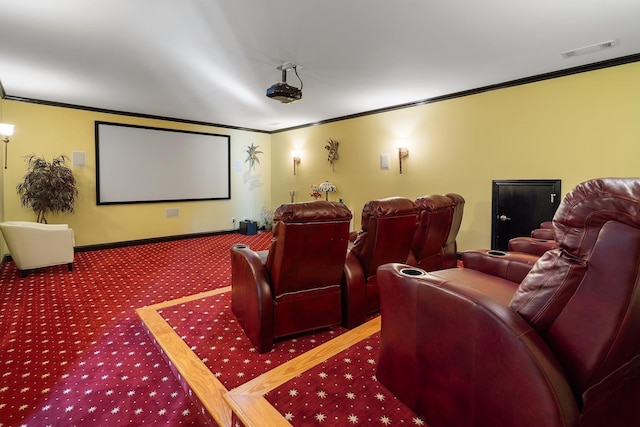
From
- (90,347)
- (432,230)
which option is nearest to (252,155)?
(432,230)

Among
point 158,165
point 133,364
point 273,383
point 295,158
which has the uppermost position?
point 295,158

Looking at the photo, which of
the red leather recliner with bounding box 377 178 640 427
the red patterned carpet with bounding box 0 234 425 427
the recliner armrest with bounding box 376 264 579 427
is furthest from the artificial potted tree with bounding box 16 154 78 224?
the red leather recliner with bounding box 377 178 640 427

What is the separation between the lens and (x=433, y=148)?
5559mm

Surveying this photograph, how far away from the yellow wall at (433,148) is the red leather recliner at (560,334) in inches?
148

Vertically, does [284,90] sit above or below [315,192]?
above

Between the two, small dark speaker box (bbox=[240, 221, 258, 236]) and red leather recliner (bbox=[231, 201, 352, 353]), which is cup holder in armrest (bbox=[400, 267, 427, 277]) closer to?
red leather recliner (bbox=[231, 201, 352, 353])

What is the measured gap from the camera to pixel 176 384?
2.12 metres

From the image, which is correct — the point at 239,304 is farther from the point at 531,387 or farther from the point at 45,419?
the point at 531,387

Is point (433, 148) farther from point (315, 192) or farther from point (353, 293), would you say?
point (353, 293)

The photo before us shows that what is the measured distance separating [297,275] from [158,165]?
5825 millimetres

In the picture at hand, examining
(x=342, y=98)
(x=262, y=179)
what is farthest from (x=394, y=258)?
(x=262, y=179)

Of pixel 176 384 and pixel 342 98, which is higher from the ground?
pixel 342 98

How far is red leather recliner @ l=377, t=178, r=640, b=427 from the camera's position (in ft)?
3.35

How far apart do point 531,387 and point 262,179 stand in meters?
8.36
